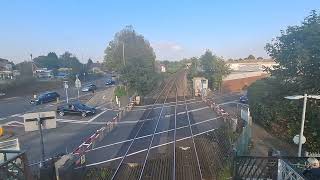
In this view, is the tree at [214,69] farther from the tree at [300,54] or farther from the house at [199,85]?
the tree at [300,54]

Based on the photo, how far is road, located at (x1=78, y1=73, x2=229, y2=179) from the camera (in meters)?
15.7

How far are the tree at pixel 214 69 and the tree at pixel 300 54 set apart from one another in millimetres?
34262

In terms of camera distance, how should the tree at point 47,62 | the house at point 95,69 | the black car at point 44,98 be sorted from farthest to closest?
the tree at point 47,62
the house at point 95,69
the black car at point 44,98

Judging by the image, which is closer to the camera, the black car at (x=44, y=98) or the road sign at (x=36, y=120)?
the road sign at (x=36, y=120)

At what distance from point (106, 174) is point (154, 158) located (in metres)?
3.39

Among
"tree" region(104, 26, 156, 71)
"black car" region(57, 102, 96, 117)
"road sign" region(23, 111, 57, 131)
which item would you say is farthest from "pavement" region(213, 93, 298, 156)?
"tree" region(104, 26, 156, 71)

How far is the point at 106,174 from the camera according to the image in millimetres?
15094

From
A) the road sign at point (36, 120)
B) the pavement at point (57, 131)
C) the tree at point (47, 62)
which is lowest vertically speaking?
the pavement at point (57, 131)

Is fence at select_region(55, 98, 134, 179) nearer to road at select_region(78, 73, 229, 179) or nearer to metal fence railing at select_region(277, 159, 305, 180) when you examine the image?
road at select_region(78, 73, 229, 179)

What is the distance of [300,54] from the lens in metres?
21.1

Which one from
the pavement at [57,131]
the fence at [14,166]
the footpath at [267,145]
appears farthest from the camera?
the pavement at [57,131]

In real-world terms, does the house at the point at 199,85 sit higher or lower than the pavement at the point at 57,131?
higher

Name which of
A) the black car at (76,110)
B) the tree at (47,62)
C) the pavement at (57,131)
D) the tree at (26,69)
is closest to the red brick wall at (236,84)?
the pavement at (57,131)

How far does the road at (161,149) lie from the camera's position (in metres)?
15.7
